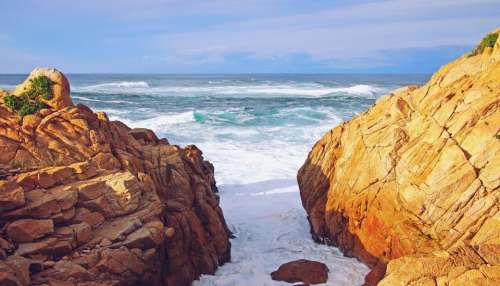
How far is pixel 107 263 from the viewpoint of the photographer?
10.5 m

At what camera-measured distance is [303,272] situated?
13453mm

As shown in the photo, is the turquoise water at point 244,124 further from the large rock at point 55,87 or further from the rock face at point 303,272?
the large rock at point 55,87

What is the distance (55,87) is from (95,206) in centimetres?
480

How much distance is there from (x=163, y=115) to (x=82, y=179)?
38.2 metres

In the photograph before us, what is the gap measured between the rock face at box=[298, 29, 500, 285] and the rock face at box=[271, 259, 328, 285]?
1.45 m

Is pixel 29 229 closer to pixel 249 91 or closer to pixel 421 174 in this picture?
pixel 421 174

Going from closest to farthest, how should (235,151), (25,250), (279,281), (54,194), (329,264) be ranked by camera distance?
(25,250), (54,194), (279,281), (329,264), (235,151)

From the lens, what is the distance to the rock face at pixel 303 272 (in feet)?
43.0

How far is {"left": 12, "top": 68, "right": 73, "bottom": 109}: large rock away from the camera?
1425cm

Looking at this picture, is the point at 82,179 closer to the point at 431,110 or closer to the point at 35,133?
the point at 35,133

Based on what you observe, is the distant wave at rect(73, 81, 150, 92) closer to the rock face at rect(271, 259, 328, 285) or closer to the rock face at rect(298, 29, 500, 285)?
the rock face at rect(298, 29, 500, 285)

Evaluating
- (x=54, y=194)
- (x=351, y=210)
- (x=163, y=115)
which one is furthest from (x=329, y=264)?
(x=163, y=115)

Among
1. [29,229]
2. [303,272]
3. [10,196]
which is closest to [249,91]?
[303,272]

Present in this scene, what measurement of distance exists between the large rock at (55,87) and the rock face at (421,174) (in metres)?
8.60
